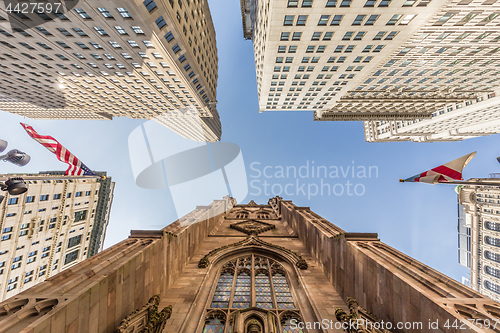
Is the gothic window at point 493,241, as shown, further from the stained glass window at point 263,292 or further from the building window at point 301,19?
the building window at point 301,19

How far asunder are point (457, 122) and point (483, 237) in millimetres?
37666

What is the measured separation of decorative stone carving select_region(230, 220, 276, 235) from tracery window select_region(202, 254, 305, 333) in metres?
5.89

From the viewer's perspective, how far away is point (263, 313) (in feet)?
37.2

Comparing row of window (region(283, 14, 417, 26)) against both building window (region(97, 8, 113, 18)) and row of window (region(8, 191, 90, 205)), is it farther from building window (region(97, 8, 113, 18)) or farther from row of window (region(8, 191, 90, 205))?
row of window (region(8, 191, 90, 205))

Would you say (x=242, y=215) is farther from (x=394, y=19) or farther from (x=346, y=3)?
(x=394, y=19)

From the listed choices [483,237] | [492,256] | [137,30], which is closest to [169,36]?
[137,30]

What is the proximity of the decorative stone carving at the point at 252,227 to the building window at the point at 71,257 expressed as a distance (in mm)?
45101

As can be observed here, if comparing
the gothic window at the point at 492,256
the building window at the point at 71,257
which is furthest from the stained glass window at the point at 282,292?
the gothic window at the point at 492,256

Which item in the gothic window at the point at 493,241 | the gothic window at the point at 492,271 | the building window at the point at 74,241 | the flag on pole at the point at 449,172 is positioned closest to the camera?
the flag on pole at the point at 449,172

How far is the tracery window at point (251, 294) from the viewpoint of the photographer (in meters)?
11.1

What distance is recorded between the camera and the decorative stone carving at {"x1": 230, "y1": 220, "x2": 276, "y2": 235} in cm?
2528

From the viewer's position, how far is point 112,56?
29938 mm

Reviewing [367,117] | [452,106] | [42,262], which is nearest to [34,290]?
[42,262]

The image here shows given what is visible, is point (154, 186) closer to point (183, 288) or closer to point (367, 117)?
point (183, 288)
